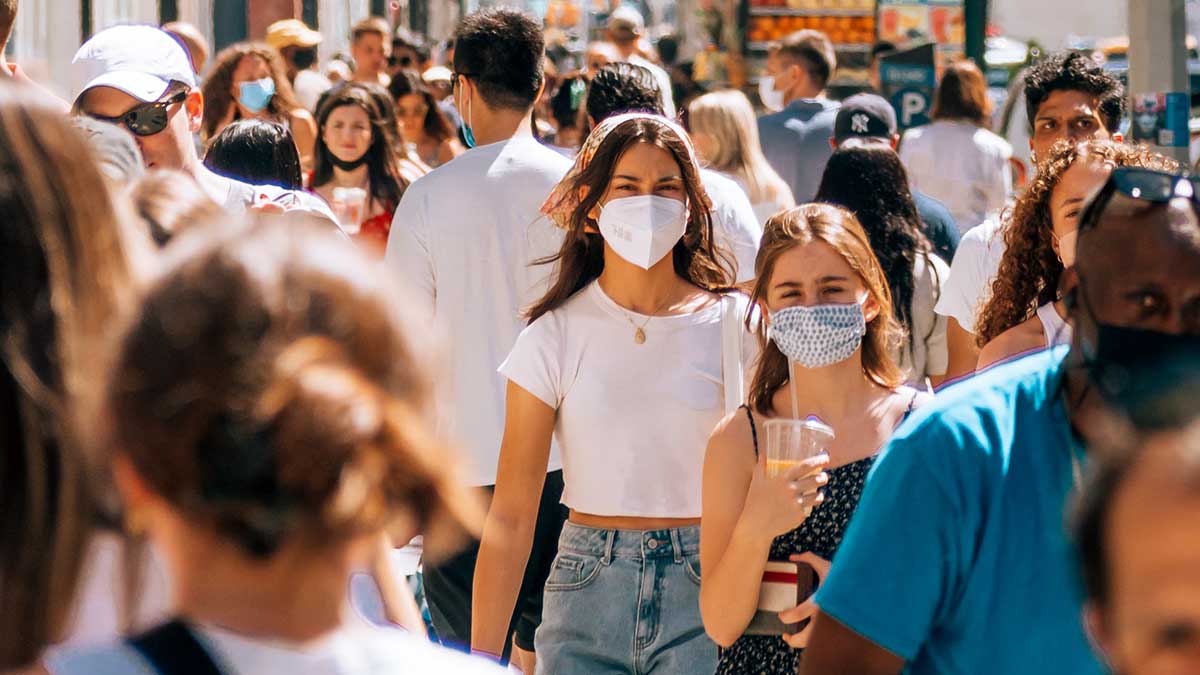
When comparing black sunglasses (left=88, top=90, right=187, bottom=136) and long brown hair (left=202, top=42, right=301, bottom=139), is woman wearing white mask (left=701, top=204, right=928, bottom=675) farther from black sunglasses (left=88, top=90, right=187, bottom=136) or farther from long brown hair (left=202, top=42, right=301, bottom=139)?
long brown hair (left=202, top=42, right=301, bottom=139)

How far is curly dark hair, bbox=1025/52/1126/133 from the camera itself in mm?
6684

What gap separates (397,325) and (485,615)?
2.81 meters

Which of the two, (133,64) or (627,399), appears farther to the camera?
(133,64)

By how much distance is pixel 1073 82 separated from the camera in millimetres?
6684

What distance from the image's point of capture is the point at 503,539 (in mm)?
4367

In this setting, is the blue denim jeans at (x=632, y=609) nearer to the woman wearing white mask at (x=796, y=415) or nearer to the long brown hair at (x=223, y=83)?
the woman wearing white mask at (x=796, y=415)

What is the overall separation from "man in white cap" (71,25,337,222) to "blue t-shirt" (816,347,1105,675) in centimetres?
248

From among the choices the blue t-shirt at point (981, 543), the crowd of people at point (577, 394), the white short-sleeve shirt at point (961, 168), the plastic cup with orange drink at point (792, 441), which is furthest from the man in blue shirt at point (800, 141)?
the blue t-shirt at point (981, 543)

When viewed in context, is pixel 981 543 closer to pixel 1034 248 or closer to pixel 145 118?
pixel 1034 248

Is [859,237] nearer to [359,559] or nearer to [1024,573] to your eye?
[1024,573]

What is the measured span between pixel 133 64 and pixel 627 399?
161 cm

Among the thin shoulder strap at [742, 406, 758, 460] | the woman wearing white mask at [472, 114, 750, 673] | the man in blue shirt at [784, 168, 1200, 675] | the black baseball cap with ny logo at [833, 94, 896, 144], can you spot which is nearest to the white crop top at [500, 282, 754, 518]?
the woman wearing white mask at [472, 114, 750, 673]

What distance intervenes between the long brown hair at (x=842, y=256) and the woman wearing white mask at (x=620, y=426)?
280 millimetres

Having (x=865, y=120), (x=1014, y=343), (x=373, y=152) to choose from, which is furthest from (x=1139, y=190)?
(x=373, y=152)
